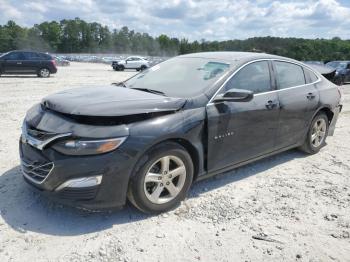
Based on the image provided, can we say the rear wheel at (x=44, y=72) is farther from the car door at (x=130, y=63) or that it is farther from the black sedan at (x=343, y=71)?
the black sedan at (x=343, y=71)

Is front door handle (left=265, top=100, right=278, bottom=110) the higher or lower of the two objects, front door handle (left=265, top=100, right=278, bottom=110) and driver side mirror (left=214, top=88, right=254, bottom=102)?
the lower

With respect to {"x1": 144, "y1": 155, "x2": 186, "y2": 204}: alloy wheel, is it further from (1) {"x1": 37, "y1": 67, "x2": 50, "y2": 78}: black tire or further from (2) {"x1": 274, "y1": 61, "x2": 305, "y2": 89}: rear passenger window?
(1) {"x1": 37, "y1": 67, "x2": 50, "y2": 78}: black tire

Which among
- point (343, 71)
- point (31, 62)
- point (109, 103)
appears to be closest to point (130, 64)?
point (31, 62)

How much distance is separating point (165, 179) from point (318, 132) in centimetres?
339

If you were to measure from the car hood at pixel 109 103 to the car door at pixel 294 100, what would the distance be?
182cm

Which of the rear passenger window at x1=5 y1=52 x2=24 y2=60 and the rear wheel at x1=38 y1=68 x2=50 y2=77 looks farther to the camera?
the rear wheel at x1=38 y1=68 x2=50 y2=77

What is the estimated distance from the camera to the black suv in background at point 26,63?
773 inches

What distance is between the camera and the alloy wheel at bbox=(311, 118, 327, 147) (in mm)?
5935

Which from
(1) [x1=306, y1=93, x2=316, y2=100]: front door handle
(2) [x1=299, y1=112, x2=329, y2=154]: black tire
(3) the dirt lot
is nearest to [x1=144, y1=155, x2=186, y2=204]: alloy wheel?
(3) the dirt lot

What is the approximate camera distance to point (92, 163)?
327 cm

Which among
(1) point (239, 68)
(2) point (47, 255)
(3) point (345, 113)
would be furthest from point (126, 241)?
(3) point (345, 113)

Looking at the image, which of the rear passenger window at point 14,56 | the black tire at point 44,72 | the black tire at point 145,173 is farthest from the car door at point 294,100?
the black tire at point 44,72

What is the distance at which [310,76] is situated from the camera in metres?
5.81

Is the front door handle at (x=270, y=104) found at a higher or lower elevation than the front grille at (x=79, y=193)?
higher
